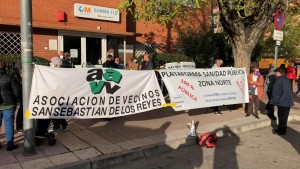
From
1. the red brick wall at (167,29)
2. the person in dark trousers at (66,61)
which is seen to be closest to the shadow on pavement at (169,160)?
the person in dark trousers at (66,61)

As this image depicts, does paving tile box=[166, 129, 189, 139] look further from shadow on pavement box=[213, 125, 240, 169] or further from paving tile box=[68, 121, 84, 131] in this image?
paving tile box=[68, 121, 84, 131]

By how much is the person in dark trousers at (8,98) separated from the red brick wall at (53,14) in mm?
6152

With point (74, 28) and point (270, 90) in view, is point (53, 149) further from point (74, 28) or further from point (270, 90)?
point (74, 28)

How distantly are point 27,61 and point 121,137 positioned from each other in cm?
244

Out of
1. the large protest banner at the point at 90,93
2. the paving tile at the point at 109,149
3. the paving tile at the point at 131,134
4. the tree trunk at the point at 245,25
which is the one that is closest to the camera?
the large protest banner at the point at 90,93

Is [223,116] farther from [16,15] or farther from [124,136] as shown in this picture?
[16,15]

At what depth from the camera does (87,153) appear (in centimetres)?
530

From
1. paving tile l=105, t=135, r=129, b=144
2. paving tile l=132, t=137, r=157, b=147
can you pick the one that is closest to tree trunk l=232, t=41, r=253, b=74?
paving tile l=132, t=137, r=157, b=147

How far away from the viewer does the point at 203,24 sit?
18891mm

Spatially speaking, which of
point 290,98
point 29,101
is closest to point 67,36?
point 29,101

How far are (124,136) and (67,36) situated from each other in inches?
296

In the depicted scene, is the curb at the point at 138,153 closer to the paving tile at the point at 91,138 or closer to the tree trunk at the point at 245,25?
the paving tile at the point at 91,138

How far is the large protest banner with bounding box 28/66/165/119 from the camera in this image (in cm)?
516

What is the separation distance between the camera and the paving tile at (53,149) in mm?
5254
